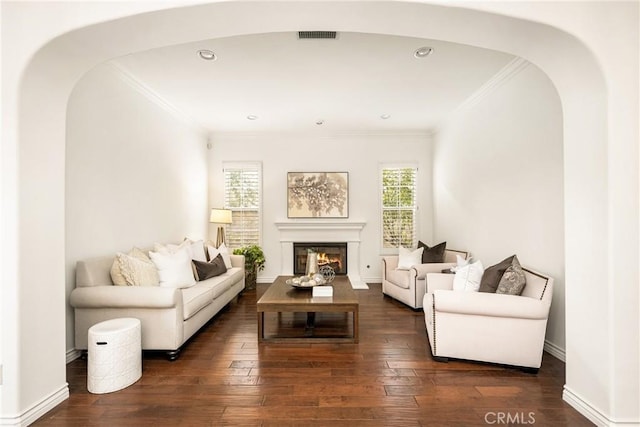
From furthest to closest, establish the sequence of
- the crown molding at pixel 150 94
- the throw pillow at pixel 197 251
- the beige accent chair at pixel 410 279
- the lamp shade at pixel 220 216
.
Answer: the lamp shade at pixel 220 216 < the throw pillow at pixel 197 251 < the beige accent chair at pixel 410 279 < the crown molding at pixel 150 94

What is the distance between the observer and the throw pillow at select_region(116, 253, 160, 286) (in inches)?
128

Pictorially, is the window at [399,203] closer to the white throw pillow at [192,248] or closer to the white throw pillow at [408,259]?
the white throw pillow at [408,259]

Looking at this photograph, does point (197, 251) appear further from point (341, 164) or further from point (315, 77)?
point (341, 164)

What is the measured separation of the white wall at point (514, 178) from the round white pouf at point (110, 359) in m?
3.58

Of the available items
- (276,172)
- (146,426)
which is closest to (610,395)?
(146,426)

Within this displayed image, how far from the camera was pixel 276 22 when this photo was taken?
2.15 meters

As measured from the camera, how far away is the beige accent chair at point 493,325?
270cm

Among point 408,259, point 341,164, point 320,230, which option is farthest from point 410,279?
point 341,164

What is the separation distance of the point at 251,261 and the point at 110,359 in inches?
142

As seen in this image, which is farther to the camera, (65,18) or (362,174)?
(362,174)

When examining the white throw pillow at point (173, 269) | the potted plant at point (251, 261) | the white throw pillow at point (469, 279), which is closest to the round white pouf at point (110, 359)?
the white throw pillow at point (173, 269)

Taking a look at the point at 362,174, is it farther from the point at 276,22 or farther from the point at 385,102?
the point at 276,22

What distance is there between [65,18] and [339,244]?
5.14 meters

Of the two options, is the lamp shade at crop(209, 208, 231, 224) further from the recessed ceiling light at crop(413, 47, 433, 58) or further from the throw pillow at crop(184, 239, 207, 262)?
the recessed ceiling light at crop(413, 47, 433, 58)
